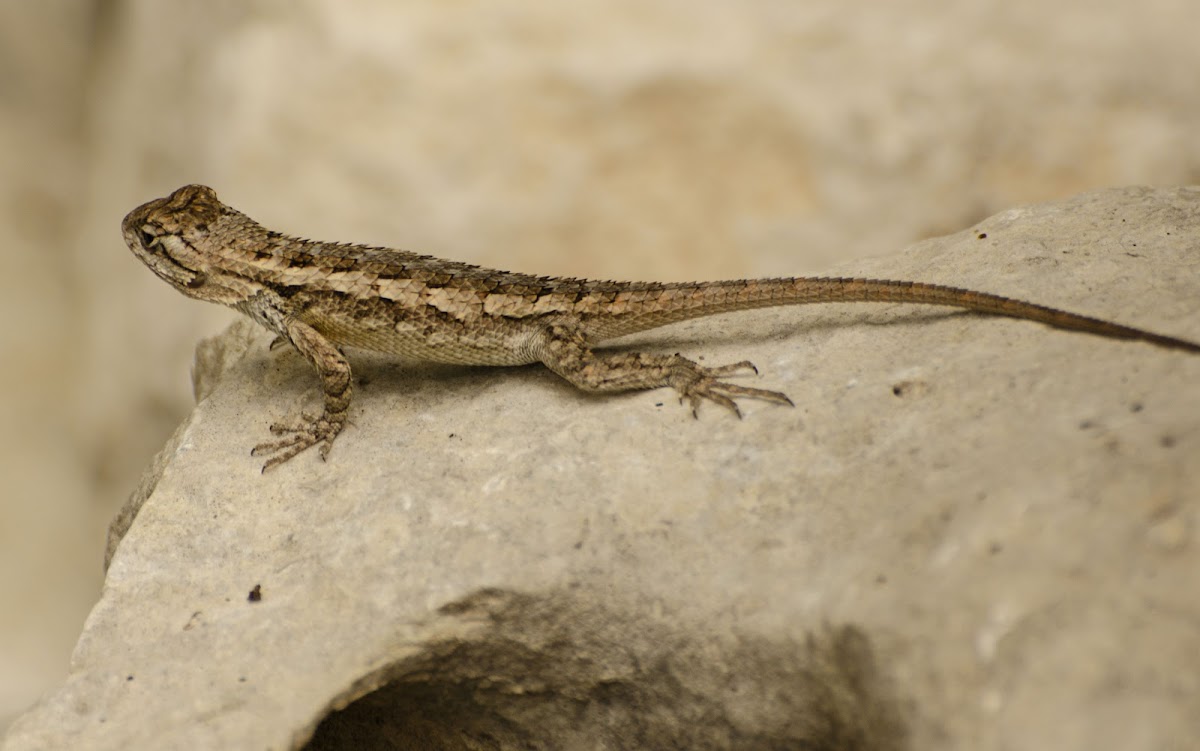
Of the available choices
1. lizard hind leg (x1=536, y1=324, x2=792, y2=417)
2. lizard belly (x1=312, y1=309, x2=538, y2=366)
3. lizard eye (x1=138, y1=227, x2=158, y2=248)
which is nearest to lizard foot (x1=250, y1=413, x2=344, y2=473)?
lizard belly (x1=312, y1=309, x2=538, y2=366)

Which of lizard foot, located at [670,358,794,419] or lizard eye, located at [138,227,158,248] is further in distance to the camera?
lizard eye, located at [138,227,158,248]

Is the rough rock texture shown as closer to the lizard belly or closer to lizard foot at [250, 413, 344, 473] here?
lizard foot at [250, 413, 344, 473]

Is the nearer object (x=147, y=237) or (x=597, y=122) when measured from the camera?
(x=147, y=237)

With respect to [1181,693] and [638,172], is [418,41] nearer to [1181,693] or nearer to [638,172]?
[638,172]

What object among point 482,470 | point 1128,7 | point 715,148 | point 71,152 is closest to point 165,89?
point 71,152

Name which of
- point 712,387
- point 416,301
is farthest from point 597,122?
point 712,387

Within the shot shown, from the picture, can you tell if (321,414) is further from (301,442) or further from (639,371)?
(639,371)

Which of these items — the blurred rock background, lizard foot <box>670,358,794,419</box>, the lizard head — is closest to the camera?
lizard foot <box>670,358,794,419</box>
